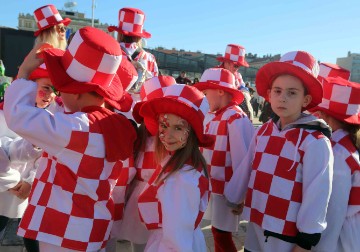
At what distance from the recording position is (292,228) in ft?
6.61

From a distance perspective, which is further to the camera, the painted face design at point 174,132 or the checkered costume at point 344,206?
the checkered costume at point 344,206

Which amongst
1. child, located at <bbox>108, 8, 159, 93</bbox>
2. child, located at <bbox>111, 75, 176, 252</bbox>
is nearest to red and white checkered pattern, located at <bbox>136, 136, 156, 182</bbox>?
child, located at <bbox>111, 75, 176, 252</bbox>

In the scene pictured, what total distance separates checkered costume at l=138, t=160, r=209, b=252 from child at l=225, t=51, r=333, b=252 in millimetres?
462

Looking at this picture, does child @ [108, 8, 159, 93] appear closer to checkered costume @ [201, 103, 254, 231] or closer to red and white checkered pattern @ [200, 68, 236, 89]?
red and white checkered pattern @ [200, 68, 236, 89]

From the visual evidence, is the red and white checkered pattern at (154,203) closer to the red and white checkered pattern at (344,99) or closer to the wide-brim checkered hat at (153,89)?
the wide-brim checkered hat at (153,89)

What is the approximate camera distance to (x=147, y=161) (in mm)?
2107

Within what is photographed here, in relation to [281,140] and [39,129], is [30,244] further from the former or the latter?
[281,140]

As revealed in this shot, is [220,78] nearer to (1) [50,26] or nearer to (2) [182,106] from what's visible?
(2) [182,106]

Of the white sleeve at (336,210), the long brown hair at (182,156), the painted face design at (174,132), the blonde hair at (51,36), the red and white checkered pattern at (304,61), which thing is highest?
the red and white checkered pattern at (304,61)

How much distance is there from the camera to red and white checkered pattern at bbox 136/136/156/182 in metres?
2.10

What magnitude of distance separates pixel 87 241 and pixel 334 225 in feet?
4.73

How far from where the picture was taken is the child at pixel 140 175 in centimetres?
210

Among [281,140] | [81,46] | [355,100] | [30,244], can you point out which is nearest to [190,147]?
[281,140]

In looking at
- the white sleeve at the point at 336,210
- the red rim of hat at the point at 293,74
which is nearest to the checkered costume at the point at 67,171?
the red rim of hat at the point at 293,74
